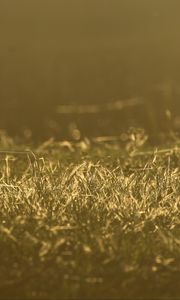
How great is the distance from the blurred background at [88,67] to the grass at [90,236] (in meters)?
2.17

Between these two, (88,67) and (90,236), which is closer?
(90,236)

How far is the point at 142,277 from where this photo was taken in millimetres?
4145

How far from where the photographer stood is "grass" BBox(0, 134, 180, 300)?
407cm

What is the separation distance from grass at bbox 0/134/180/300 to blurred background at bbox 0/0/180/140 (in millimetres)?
2171

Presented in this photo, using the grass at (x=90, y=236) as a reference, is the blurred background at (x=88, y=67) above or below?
above

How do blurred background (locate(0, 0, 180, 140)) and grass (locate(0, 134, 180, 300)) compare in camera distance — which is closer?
grass (locate(0, 134, 180, 300))

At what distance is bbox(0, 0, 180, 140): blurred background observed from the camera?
10711 mm

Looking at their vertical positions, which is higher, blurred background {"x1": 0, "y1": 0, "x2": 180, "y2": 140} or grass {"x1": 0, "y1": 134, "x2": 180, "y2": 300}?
blurred background {"x1": 0, "y1": 0, "x2": 180, "y2": 140}

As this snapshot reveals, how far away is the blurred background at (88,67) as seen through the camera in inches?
422

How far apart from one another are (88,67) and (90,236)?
1137cm

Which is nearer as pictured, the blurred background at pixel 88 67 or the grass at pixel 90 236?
the grass at pixel 90 236

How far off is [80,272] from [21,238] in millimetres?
486

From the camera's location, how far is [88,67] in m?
15.7

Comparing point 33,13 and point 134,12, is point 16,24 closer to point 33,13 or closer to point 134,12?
point 33,13
